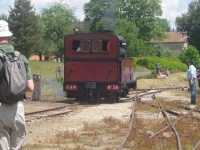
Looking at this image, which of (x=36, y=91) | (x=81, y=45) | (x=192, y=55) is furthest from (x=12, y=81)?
(x=192, y=55)

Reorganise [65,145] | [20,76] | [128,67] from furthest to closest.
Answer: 1. [128,67]
2. [65,145]
3. [20,76]

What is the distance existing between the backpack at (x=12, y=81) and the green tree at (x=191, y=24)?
104 m

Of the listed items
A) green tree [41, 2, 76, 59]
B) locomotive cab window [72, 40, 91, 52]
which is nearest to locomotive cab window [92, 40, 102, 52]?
locomotive cab window [72, 40, 91, 52]

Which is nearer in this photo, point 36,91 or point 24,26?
point 36,91

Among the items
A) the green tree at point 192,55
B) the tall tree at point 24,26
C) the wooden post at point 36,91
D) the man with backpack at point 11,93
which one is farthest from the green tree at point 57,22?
the man with backpack at point 11,93

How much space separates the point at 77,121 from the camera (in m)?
13.7

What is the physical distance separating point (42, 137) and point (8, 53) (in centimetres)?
536

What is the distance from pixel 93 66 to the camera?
67.4ft

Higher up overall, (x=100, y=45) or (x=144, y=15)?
(x=144, y=15)

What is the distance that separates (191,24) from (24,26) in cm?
4128

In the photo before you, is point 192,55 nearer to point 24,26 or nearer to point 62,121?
point 24,26

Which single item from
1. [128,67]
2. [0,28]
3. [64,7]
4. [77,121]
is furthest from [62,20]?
[0,28]

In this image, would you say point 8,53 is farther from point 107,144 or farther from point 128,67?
point 128,67

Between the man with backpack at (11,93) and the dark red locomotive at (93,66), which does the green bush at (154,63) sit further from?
the man with backpack at (11,93)
